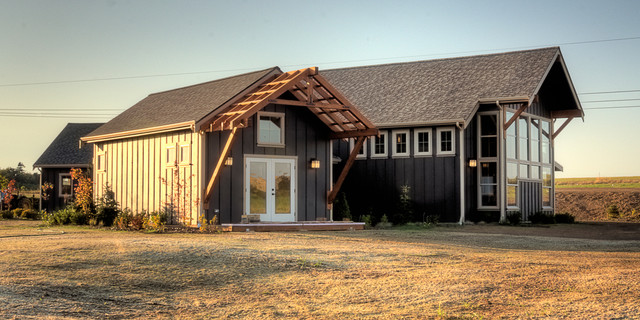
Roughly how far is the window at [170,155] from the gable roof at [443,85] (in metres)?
8.26

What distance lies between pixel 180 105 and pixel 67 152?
13793 millimetres

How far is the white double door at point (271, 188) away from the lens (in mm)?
19828

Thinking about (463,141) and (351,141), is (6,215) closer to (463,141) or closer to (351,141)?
(351,141)

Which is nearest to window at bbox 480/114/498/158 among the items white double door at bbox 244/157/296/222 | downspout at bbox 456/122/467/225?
downspout at bbox 456/122/467/225

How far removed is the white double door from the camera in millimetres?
19828

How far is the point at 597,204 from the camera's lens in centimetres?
3572

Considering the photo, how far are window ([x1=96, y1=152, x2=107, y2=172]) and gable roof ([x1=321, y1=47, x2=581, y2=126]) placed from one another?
375 inches

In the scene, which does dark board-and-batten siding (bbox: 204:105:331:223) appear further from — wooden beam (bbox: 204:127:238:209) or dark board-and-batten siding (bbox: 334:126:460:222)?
dark board-and-batten siding (bbox: 334:126:460:222)

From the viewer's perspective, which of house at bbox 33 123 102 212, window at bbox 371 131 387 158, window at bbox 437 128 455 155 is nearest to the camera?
window at bbox 437 128 455 155

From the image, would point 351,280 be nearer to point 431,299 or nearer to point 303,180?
point 431,299

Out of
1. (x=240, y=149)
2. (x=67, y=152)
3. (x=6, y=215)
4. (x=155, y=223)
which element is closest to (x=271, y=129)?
(x=240, y=149)

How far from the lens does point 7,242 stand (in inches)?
560

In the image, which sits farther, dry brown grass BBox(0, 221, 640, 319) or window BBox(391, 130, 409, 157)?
window BBox(391, 130, 409, 157)

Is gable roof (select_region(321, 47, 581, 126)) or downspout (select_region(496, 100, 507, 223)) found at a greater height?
gable roof (select_region(321, 47, 581, 126))
